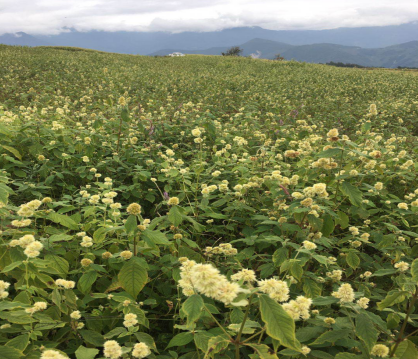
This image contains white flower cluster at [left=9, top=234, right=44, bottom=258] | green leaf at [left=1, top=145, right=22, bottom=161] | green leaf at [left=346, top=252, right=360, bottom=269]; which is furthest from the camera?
green leaf at [left=1, top=145, right=22, bottom=161]

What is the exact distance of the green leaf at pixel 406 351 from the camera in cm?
158

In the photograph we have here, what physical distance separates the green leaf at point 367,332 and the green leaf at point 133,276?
1.39 metres

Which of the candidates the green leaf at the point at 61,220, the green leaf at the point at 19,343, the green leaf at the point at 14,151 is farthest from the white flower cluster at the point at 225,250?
the green leaf at the point at 14,151

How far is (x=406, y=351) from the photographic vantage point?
5.23 ft

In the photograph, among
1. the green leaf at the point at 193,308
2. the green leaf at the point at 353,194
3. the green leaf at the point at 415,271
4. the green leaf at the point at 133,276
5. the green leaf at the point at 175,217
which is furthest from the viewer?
the green leaf at the point at 353,194

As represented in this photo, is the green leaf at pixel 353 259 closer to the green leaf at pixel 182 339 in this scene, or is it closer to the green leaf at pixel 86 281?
the green leaf at pixel 182 339

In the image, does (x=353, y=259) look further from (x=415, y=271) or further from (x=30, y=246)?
(x=30, y=246)

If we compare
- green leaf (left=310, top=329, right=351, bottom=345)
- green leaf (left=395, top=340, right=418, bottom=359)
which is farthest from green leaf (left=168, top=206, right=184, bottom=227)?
green leaf (left=395, top=340, right=418, bottom=359)

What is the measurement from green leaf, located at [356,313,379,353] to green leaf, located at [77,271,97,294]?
1.79 meters

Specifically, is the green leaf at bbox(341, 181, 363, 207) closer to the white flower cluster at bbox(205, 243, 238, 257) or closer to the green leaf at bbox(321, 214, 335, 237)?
the green leaf at bbox(321, 214, 335, 237)

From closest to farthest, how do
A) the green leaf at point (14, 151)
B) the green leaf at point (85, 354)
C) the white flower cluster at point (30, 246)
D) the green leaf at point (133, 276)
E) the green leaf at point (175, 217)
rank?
the green leaf at point (85, 354) → the white flower cluster at point (30, 246) → the green leaf at point (133, 276) → the green leaf at point (175, 217) → the green leaf at point (14, 151)

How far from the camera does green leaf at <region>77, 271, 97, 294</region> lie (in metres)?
2.06

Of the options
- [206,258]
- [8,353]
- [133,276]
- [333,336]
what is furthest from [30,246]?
[333,336]

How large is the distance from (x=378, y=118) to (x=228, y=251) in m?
9.23
